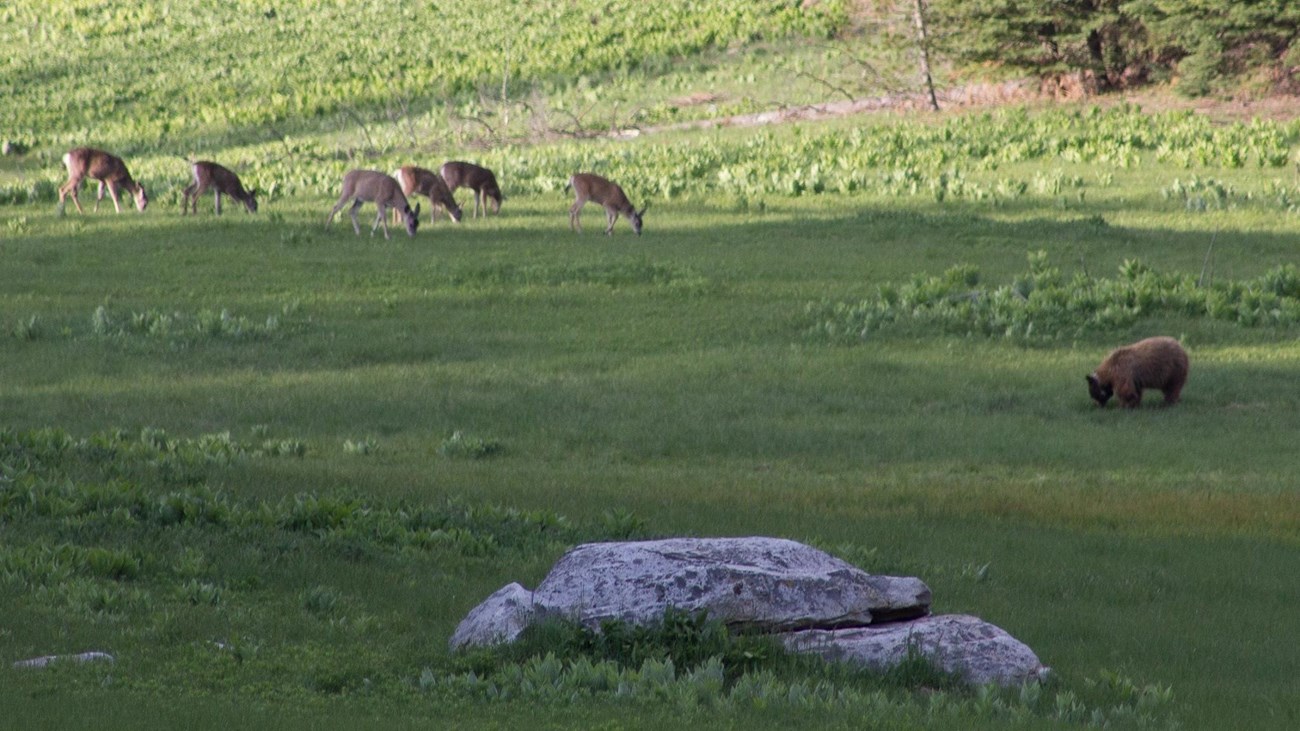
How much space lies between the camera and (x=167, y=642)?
8281 millimetres

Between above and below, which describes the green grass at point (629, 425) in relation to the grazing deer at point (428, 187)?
below

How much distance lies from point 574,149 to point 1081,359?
2230 cm

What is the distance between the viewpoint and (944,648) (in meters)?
8.18

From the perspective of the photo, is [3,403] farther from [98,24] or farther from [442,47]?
[98,24]

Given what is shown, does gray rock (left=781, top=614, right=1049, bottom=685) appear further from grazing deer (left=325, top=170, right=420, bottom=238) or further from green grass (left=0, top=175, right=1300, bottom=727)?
grazing deer (left=325, top=170, right=420, bottom=238)

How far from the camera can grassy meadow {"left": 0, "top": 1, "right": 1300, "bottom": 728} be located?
802 centimetres

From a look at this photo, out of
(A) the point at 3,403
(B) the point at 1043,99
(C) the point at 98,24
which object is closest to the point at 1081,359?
(A) the point at 3,403

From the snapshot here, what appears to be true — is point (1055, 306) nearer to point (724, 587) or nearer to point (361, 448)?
point (361, 448)

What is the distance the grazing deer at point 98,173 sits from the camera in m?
31.5

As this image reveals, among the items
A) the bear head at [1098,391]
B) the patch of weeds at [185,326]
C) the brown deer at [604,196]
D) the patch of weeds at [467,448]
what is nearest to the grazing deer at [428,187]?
the brown deer at [604,196]

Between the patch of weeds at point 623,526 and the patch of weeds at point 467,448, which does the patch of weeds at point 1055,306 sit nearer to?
the patch of weeds at point 467,448

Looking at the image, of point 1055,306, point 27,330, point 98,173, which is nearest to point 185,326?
point 27,330

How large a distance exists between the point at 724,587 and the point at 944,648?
3.91ft

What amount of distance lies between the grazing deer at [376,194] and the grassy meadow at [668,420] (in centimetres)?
63
